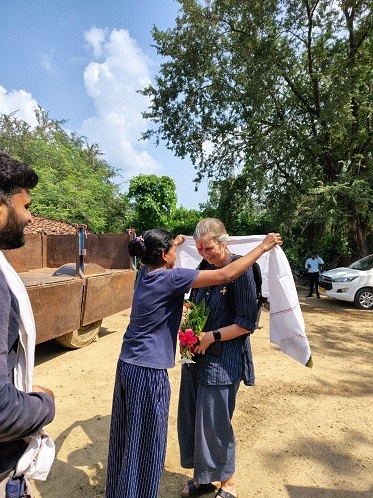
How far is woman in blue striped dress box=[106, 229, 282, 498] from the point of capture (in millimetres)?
1990

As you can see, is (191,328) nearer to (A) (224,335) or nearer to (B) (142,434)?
(A) (224,335)

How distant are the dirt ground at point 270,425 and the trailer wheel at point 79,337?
0.11 m

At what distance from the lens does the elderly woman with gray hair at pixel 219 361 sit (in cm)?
230

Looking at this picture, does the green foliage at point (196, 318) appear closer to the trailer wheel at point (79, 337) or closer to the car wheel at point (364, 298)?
the trailer wheel at point (79, 337)

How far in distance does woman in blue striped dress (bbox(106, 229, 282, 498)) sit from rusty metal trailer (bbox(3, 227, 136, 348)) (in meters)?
2.24

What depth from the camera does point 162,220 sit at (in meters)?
17.5

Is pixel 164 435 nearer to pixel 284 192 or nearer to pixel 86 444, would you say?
pixel 86 444

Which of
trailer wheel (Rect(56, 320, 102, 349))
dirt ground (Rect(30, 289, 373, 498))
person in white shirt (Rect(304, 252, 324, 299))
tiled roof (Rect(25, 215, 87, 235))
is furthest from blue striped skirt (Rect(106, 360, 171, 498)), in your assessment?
person in white shirt (Rect(304, 252, 324, 299))

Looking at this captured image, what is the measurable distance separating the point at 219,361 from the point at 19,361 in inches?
53.3

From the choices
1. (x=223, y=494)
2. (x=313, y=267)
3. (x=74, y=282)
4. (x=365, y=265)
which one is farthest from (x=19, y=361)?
(x=313, y=267)

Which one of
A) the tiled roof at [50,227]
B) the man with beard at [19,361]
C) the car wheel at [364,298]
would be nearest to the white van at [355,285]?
the car wheel at [364,298]

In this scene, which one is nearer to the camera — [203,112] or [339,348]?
[339,348]

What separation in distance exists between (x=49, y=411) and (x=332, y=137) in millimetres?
13826

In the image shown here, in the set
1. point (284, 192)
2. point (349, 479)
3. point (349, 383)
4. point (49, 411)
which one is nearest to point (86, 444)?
point (349, 479)
